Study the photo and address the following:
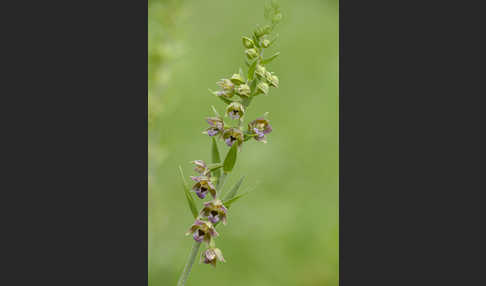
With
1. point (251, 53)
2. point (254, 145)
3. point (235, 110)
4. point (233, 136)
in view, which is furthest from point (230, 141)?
point (254, 145)

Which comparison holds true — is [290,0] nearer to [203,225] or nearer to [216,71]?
[216,71]

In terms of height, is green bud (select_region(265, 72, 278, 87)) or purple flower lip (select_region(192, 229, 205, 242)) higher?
green bud (select_region(265, 72, 278, 87))

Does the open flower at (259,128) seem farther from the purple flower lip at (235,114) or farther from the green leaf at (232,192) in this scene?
the green leaf at (232,192)

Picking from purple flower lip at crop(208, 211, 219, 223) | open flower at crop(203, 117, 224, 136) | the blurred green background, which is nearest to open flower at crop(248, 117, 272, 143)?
open flower at crop(203, 117, 224, 136)

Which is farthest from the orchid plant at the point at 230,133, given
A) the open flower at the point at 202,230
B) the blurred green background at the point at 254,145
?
the blurred green background at the point at 254,145

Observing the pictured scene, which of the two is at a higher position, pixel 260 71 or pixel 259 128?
pixel 260 71

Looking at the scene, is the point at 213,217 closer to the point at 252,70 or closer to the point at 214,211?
the point at 214,211

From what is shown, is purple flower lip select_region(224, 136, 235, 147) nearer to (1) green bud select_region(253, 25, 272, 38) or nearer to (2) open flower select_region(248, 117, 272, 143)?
(2) open flower select_region(248, 117, 272, 143)
